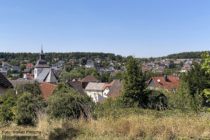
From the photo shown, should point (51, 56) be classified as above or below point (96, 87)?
above

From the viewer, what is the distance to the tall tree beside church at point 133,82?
33219mm

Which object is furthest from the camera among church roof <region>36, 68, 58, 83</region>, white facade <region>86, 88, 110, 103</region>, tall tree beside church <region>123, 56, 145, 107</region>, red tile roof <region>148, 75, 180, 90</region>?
church roof <region>36, 68, 58, 83</region>

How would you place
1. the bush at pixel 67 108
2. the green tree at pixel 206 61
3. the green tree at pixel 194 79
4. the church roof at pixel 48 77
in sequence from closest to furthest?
the green tree at pixel 206 61 < the bush at pixel 67 108 < the green tree at pixel 194 79 < the church roof at pixel 48 77

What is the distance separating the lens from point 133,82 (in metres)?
33.7

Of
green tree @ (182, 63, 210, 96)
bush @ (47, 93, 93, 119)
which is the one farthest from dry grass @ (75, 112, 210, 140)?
green tree @ (182, 63, 210, 96)

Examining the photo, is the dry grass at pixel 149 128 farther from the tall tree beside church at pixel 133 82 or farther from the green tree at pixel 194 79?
the green tree at pixel 194 79

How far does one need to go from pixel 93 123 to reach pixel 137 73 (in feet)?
86.1

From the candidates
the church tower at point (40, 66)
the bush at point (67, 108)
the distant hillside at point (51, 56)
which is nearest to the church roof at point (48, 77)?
the church tower at point (40, 66)

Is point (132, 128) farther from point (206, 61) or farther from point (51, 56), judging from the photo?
point (51, 56)

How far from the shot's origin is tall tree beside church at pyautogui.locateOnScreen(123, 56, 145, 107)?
1308 inches

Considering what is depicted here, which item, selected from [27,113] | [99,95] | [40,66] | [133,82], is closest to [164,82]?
[99,95]

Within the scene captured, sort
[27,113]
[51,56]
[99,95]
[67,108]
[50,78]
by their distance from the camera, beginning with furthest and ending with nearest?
[51,56], [50,78], [99,95], [27,113], [67,108]

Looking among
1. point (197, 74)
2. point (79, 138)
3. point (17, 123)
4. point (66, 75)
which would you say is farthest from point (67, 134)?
point (66, 75)

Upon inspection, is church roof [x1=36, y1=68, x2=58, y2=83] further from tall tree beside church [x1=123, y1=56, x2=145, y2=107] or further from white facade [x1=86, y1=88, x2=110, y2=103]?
tall tree beside church [x1=123, y1=56, x2=145, y2=107]
